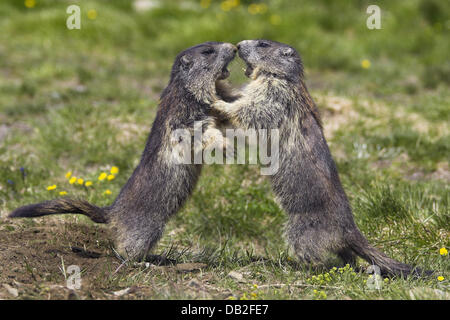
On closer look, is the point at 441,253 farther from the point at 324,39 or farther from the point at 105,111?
the point at 324,39

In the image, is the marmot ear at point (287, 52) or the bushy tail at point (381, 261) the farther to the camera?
the marmot ear at point (287, 52)

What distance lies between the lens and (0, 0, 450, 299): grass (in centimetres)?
394

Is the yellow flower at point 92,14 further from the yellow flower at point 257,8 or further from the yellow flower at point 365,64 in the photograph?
the yellow flower at point 365,64

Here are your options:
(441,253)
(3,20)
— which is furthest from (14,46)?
(441,253)

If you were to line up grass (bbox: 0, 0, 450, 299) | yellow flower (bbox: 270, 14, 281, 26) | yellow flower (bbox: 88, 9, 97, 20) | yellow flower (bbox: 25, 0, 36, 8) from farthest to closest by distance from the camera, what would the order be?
1. yellow flower (bbox: 25, 0, 36, 8)
2. yellow flower (bbox: 88, 9, 97, 20)
3. yellow flower (bbox: 270, 14, 281, 26)
4. grass (bbox: 0, 0, 450, 299)

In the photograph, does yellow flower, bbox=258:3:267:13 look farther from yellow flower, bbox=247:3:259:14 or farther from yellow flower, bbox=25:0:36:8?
yellow flower, bbox=25:0:36:8

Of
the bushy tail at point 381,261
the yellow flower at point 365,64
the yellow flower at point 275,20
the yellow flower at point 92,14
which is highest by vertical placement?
the yellow flower at point 92,14

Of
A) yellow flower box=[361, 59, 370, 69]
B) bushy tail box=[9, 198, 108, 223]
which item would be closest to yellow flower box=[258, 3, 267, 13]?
yellow flower box=[361, 59, 370, 69]

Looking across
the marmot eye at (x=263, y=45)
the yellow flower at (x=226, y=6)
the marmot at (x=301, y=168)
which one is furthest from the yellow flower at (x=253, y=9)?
the marmot at (x=301, y=168)

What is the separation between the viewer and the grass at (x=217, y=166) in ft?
12.9

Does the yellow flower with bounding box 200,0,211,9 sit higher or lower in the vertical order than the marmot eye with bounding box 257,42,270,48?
higher

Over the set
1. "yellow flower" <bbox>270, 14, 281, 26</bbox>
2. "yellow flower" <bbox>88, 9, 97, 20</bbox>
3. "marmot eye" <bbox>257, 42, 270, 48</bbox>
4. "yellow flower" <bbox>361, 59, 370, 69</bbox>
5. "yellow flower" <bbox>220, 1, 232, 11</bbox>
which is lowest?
"marmot eye" <bbox>257, 42, 270, 48</bbox>

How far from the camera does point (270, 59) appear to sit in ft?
15.2

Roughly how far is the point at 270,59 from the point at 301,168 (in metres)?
1.03
